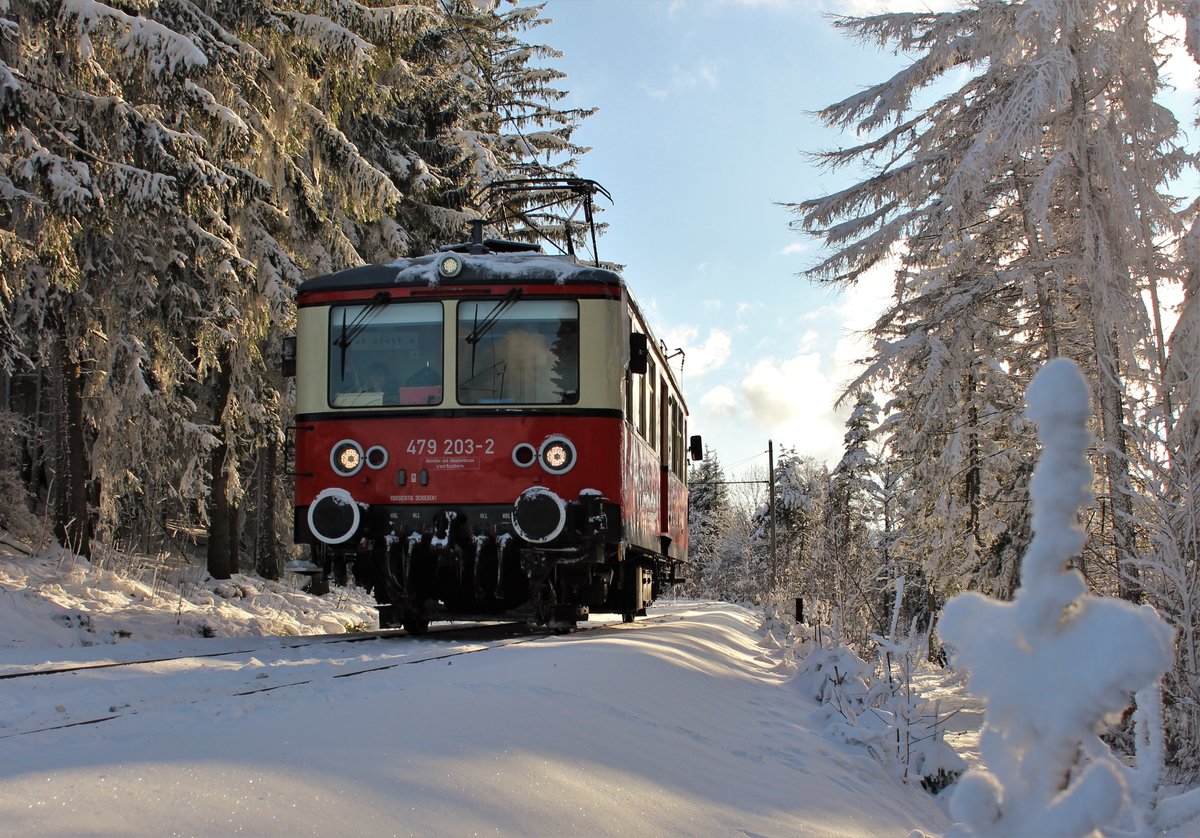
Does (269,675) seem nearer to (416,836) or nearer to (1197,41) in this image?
(416,836)

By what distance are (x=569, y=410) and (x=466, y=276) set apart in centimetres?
141

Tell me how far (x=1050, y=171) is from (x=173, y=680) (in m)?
8.49

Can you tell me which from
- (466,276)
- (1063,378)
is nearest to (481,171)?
(466,276)

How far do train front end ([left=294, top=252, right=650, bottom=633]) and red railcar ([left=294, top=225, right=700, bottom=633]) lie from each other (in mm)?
12

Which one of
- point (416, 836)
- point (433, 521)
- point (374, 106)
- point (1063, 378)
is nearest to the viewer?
point (1063, 378)

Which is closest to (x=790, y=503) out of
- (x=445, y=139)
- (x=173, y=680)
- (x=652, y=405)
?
(x=445, y=139)

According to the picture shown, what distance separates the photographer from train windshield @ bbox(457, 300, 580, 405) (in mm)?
8211

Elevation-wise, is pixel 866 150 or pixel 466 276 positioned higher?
pixel 866 150

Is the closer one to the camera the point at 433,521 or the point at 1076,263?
the point at 433,521

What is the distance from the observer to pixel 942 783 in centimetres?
492

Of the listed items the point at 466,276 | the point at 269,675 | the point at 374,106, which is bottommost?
the point at 269,675

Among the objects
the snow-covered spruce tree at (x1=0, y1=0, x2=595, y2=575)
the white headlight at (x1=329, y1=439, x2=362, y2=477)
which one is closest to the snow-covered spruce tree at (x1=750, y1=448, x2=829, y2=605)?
the snow-covered spruce tree at (x1=0, y1=0, x2=595, y2=575)

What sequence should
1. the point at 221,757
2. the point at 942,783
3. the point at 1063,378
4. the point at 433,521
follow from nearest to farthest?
the point at 1063,378, the point at 221,757, the point at 942,783, the point at 433,521

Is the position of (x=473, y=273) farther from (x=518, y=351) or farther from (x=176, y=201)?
(x=176, y=201)
